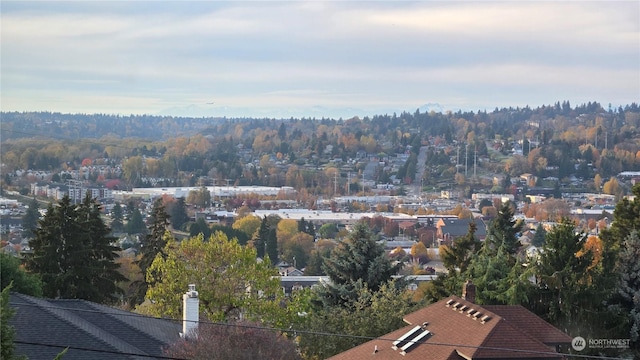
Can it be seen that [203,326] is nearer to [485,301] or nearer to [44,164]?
[485,301]

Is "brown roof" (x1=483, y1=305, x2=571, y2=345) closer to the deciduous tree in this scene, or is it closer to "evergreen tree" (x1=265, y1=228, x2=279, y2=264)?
the deciduous tree

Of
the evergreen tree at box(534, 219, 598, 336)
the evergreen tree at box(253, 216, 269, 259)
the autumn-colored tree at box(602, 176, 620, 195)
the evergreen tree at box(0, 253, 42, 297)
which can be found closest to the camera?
the evergreen tree at box(0, 253, 42, 297)

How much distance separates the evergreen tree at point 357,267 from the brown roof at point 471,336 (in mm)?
5892

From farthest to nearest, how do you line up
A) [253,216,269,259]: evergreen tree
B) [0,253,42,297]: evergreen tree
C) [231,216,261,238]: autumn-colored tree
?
1. [231,216,261,238]: autumn-colored tree
2. [253,216,269,259]: evergreen tree
3. [0,253,42,297]: evergreen tree

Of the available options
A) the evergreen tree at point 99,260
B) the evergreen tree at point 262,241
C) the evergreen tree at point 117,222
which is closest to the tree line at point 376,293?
the evergreen tree at point 99,260

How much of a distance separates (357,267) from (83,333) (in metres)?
9.99

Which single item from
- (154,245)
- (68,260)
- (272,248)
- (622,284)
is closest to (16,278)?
(68,260)

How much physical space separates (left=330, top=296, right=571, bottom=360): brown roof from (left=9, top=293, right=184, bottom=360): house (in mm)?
3027

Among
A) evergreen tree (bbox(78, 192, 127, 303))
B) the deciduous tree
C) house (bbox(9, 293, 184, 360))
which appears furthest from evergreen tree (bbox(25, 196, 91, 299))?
house (bbox(9, 293, 184, 360))

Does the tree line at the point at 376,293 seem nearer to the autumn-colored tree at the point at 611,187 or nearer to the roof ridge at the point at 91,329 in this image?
the roof ridge at the point at 91,329

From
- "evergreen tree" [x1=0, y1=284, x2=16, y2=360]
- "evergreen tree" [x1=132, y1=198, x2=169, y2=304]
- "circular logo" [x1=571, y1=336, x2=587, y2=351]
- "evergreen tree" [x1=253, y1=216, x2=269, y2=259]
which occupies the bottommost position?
"evergreen tree" [x1=253, y1=216, x2=269, y2=259]

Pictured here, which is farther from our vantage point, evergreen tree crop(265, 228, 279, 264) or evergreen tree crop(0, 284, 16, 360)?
evergreen tree crop(265, 228, 279, 264)

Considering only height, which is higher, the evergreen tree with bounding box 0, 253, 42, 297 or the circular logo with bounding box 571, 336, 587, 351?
the evergreen tree with bounding box 0, 253, 42, 297

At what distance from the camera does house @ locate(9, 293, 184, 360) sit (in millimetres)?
13320
